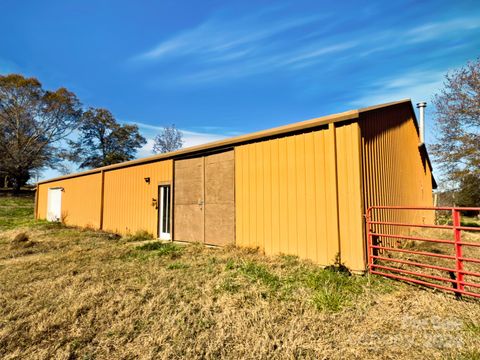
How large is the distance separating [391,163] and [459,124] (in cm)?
1417

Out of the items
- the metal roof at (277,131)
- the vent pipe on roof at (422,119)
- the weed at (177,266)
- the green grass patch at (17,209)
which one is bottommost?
the weed at (177,266)

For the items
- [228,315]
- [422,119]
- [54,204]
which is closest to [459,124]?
[422,119]

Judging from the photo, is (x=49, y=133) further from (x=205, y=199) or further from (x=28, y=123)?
(x=205, y=199)

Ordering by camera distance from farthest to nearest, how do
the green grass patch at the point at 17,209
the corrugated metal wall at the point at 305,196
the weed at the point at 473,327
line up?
the green grass patch at the point at 17,209, the corrugated metal wall at the point at 305,196, the weed at the point at 473,327

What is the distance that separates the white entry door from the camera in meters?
17.2

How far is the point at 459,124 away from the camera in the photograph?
17266 mm

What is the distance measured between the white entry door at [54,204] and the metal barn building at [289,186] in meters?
8.32

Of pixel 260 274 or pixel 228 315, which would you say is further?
pixel 260 274

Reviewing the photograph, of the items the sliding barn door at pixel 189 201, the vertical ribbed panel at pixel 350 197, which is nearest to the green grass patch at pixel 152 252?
the sliding barn door at pixel 189 201

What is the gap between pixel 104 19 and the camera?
23.5 feet

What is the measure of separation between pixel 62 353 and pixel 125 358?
0.63 metres

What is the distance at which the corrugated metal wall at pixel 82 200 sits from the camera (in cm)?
1334

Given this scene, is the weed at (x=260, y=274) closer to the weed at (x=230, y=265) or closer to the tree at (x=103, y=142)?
the weed at (x=230, y=265)

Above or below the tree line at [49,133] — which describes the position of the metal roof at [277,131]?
below
